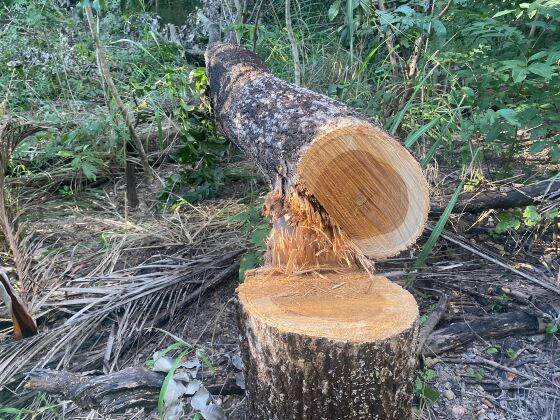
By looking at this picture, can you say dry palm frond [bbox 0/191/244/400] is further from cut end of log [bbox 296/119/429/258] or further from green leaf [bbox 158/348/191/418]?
cut end of log [bbox 296/119/429/258]

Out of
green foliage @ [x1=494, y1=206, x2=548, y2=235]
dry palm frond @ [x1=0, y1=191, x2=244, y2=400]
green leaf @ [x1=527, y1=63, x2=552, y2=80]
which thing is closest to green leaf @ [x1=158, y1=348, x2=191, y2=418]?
dry palm frond @ [x1=0, y1=191, x2=244, y2=400]

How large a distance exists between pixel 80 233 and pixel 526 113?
2.39 metres

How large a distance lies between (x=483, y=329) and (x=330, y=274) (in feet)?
2.72

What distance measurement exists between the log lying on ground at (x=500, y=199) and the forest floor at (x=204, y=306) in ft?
0.52

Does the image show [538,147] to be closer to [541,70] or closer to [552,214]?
[552,214]

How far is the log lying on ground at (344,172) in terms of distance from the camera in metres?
1.70

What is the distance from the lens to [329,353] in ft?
4.79

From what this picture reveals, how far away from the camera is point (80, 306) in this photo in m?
2.53

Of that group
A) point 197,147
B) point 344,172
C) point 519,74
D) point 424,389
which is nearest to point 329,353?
point 344,172

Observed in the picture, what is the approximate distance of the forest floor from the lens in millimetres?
2037

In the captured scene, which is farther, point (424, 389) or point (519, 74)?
point (519, 74)

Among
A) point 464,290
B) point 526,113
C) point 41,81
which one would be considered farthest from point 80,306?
point 41,81

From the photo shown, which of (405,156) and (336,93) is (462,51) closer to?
(336,93)

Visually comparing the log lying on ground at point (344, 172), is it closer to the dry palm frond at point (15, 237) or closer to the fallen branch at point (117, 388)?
the fallen branch at point (117, 388)
